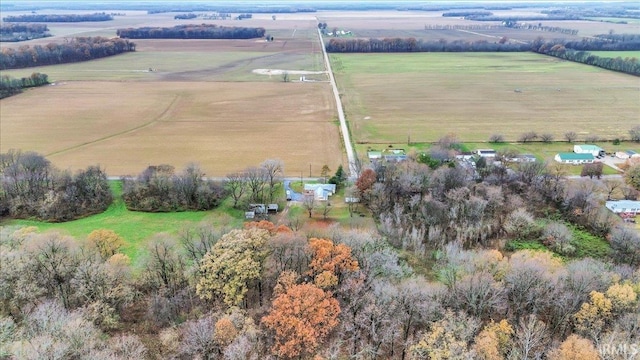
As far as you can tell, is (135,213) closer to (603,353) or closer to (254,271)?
(254,271)

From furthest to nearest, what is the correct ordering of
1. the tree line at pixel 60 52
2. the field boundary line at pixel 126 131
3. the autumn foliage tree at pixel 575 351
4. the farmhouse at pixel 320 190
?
1. the tree line at pixel 60 52
2. the field boundary line at pixel 126 131
3. the farmhouse at pixel 320 190
4. the autumn foliage tree at pixel 575 351

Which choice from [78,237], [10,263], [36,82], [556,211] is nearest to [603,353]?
[556,211]

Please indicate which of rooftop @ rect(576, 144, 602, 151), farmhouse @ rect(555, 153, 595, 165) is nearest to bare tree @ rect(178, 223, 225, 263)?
farmhouse @ rect(555, 153, 595, 165)

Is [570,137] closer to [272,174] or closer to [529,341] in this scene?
[272,174]

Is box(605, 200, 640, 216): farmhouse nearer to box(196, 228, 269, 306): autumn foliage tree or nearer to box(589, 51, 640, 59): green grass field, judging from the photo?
box(196, 228, 269, 306): autumn foliage tree

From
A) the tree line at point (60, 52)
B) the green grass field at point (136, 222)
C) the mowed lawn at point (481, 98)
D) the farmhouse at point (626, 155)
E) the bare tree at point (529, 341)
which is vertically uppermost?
the tree line at point (60, 52)

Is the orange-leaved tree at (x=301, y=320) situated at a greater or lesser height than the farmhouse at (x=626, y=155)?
lesser

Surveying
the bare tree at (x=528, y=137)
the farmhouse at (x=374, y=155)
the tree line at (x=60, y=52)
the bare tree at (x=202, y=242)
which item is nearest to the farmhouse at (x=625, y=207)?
the bare tree at (x=528, y=137)

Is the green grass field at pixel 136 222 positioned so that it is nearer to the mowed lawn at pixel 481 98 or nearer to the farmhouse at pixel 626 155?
the mowed lawn at pixel 481 98
